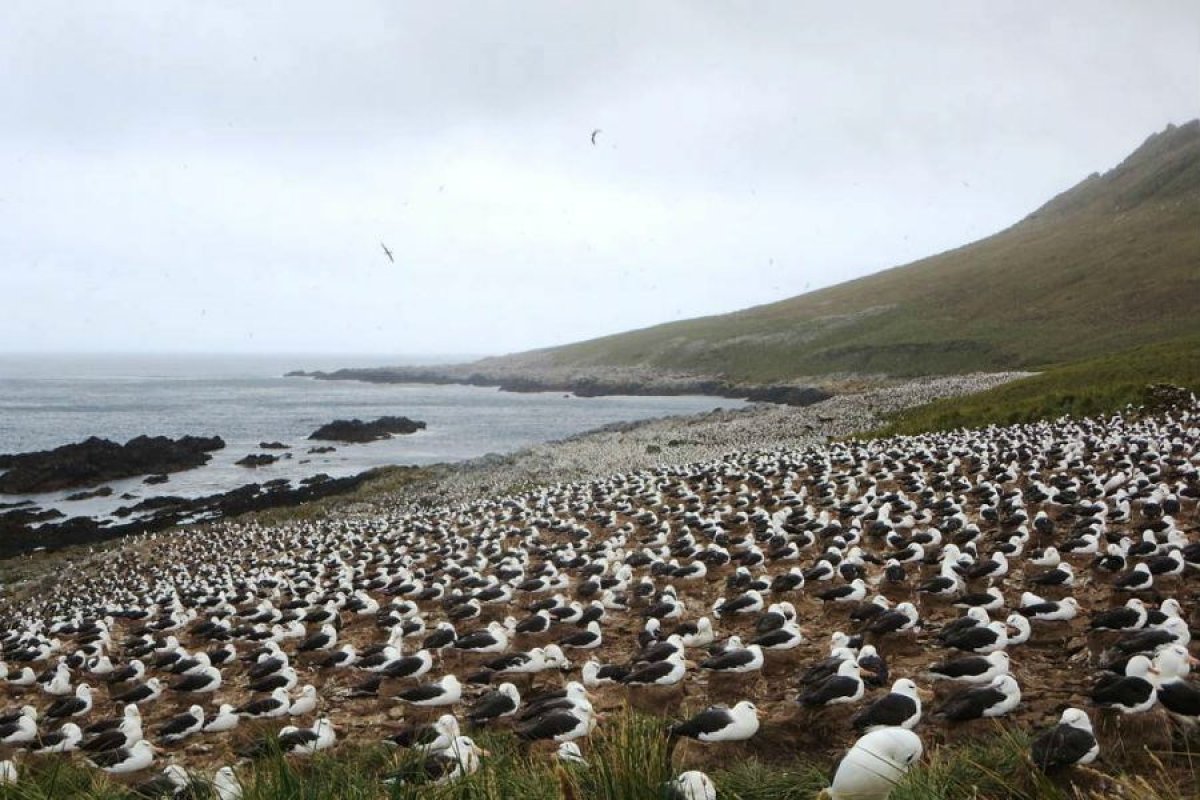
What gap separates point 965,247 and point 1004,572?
16584 centimetres

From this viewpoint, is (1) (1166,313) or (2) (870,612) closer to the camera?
(2) (870,612)

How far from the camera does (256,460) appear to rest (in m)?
54.0

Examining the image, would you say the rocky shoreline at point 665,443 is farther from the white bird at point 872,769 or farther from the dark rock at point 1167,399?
the white bird at point 872,769

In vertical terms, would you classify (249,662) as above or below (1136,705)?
below

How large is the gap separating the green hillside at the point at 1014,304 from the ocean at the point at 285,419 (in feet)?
63.5

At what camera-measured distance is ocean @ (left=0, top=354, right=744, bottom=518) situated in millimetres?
51250

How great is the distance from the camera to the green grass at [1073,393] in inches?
1319

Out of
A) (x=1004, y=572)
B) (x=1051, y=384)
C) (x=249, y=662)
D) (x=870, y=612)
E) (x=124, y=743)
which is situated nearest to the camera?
(x=124, y=743)

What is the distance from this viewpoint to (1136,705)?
6.54 metres

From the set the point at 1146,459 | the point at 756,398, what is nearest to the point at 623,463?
the point at 1146,459

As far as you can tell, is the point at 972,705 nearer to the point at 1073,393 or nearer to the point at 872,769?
the point at 872,769

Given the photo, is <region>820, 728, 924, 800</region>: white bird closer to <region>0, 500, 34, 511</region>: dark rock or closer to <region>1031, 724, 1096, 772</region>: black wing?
<region>1031, 724, 1096, 772</region>: black wing

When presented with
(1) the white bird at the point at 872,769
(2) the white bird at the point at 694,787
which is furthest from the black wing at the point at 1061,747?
(2) the white bird at the point at 694,787

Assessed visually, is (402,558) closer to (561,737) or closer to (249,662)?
(249,662)
